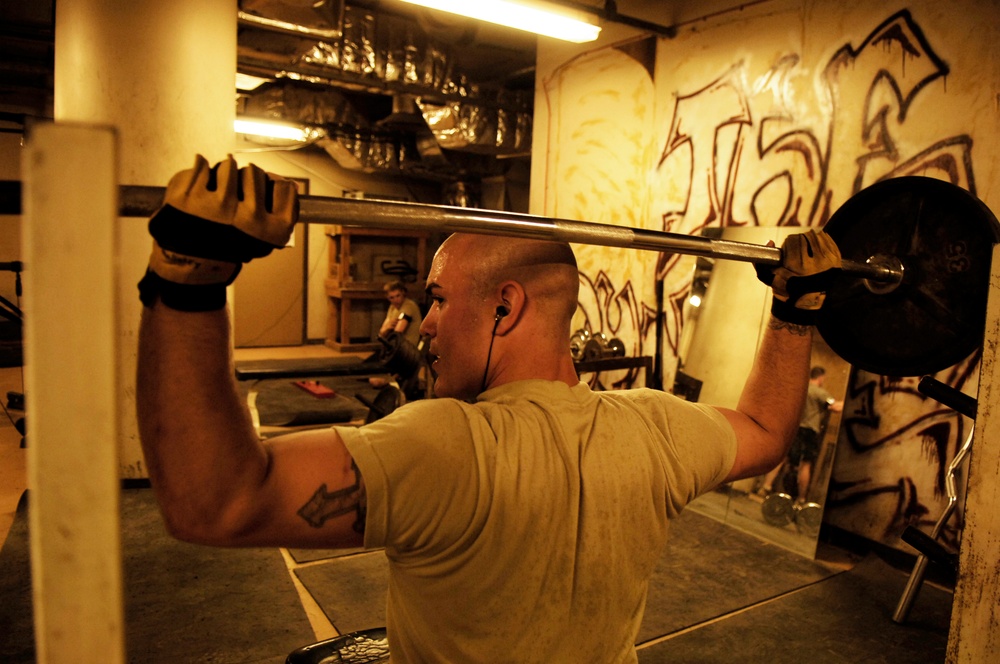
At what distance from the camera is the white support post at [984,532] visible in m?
1.15

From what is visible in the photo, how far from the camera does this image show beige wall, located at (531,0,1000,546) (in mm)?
2926

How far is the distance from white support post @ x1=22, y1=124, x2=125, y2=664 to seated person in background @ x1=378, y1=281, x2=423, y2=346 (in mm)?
4741

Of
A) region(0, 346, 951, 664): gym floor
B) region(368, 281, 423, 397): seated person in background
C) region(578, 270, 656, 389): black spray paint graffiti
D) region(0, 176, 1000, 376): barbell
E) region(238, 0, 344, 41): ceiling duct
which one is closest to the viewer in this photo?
region(0, 176, 1000, 376): barbell

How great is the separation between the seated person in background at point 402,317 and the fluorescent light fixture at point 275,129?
2042 mm

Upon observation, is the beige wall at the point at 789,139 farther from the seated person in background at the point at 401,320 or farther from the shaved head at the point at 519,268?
the shaved head at the point at 519,268

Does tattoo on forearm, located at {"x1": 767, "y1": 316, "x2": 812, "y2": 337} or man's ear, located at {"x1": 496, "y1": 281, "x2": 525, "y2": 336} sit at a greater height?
man's ear, located at {"x1": 496, "y1": 281, "x2": 525, "y2": 336}

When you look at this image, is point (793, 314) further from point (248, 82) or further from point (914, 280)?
point (248, 82)

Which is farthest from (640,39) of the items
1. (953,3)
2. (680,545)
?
(680,545)

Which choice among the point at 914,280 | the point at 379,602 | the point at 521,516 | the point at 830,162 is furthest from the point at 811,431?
the point at 521,516

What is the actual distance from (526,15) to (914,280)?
2.29m

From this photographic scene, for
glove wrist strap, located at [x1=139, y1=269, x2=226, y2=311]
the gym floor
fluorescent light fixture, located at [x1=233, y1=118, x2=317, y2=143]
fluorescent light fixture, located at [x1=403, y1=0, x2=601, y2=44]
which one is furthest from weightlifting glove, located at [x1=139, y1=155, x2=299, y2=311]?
fluorescent light fixture, located at [x1=233, y1=118, x2=317, y2=143]

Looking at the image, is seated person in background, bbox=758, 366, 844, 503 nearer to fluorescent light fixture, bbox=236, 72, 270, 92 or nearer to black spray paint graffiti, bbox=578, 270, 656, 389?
black spray paint graffiti, bbox=578, 270, 656, 389

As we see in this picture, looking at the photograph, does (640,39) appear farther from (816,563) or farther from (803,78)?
(816,563)

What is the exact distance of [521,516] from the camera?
90 centimetres
